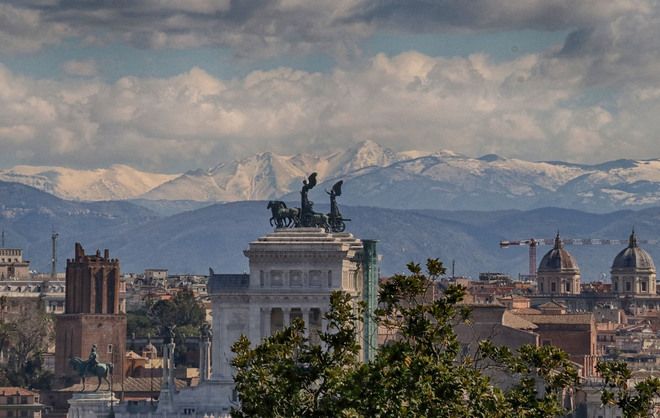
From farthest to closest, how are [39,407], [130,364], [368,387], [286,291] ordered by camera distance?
1. [130,364]
2. [39,407]
3. [286,291]
4. [368,387]

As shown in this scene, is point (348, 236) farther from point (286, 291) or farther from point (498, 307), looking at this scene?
point (498, 307)

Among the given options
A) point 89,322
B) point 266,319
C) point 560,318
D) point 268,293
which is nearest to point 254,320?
point 266,319

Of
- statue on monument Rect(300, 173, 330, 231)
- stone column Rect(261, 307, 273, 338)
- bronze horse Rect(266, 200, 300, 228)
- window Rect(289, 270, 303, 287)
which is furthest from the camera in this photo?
statue on monument Rect(300, 173, 330, 231)

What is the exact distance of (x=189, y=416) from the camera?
133000 mm

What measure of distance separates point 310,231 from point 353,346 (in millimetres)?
75156

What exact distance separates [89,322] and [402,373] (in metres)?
140

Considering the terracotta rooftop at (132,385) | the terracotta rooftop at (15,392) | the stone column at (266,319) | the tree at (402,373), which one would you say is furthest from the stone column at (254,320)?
the tree at (402,373)

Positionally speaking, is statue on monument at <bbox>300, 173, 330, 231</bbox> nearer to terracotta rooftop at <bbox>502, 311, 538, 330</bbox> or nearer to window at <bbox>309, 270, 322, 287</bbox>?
window at <bbox>309, 270, 322, 287</bbox>

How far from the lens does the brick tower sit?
618 ft

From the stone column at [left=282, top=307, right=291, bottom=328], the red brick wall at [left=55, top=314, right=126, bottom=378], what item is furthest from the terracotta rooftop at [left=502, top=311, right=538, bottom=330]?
the stone column at [left=282, top=307, right=291, bottom=328]

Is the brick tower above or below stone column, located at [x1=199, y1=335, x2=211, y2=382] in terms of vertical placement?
above

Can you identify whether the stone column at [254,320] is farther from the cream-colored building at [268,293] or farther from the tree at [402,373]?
the tree at [402,373]

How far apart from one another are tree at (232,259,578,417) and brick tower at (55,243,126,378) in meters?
125

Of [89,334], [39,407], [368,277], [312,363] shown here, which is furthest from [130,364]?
[312,363]
